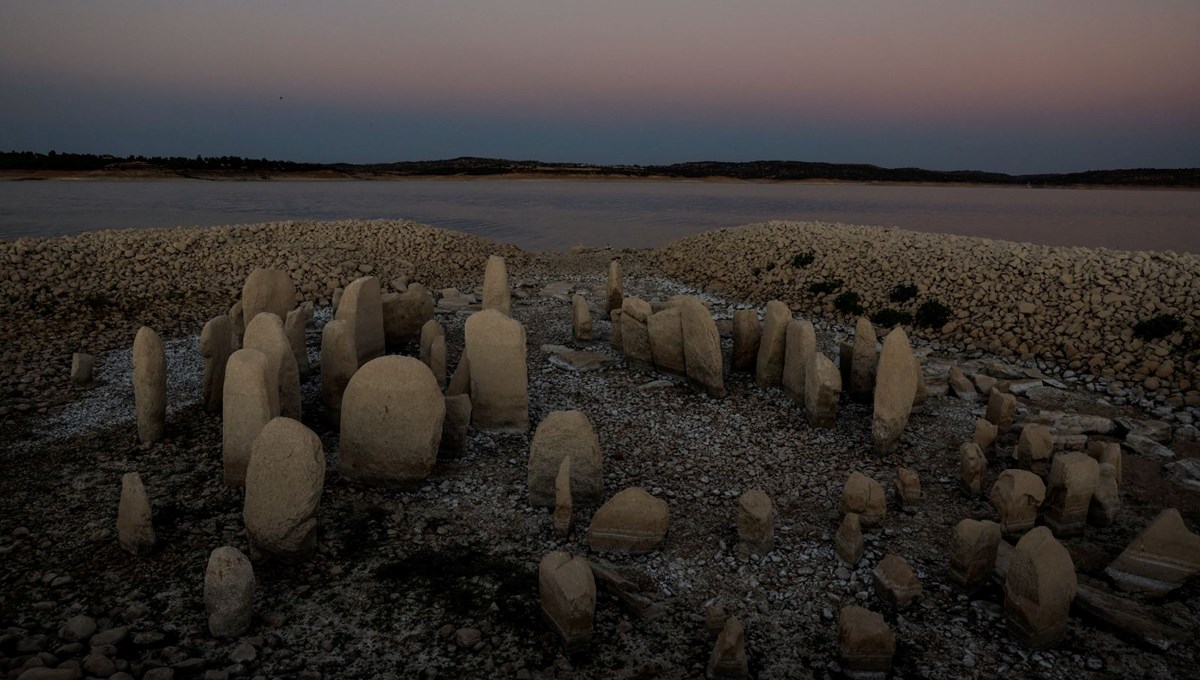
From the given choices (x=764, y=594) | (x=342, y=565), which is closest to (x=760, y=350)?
(x=764, y=594)

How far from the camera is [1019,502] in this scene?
5.94 metres

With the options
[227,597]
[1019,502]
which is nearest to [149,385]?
[227,597]

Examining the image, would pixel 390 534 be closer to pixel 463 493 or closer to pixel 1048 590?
pixel 463 493

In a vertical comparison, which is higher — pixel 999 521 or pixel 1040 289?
pixel 1040 289

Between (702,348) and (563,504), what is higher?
(702,348)

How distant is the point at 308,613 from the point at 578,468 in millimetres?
2576

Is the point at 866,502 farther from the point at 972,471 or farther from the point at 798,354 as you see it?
the point at 798,354

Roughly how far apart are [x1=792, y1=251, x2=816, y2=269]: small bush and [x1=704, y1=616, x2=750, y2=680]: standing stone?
45.8 ft

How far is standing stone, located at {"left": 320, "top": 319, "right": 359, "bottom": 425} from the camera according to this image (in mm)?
7945

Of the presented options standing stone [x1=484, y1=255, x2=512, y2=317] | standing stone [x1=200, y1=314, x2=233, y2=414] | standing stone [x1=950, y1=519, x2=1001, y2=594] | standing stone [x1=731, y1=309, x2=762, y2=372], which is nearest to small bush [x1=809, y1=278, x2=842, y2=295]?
standing stone [x1=731, y1=309, x2=762, y2=372]

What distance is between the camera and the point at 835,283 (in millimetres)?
15523

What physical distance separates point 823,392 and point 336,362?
5.91m

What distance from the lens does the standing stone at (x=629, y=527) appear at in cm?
564

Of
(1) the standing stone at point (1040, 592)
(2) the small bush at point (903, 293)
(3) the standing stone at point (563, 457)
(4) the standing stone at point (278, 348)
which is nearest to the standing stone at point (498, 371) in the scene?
(3) the standing stone at point (563, 457)
